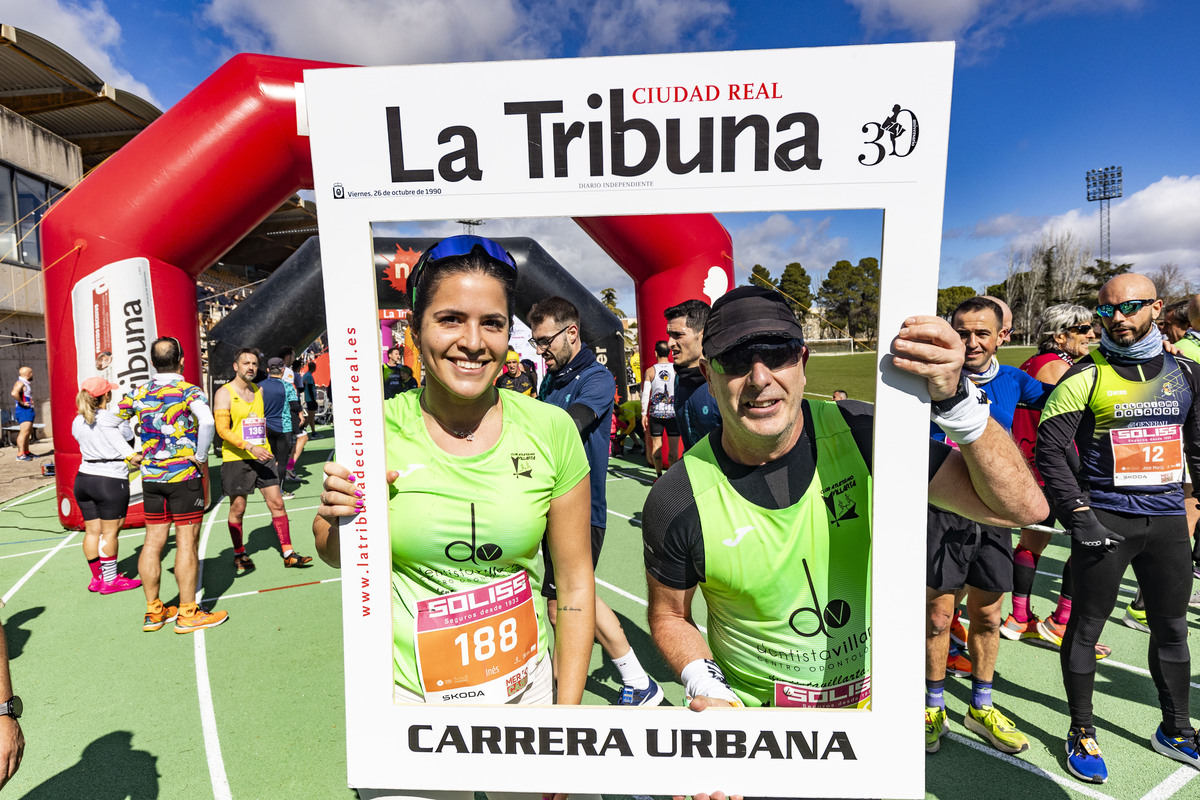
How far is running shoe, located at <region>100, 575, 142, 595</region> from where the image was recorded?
5434 mm

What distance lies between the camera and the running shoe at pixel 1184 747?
9.29ft

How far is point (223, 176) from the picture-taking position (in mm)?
6402

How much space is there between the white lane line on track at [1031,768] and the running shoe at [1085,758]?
5 cm

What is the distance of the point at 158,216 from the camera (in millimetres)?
6504

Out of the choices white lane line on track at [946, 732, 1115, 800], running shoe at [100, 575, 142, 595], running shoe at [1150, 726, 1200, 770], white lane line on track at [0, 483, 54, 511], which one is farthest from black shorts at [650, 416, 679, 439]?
white lane line on track at [0, 483, 54, 511]

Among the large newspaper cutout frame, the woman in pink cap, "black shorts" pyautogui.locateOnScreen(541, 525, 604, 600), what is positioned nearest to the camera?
the large newspaper cutout frame

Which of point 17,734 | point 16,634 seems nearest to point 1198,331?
point 17,734

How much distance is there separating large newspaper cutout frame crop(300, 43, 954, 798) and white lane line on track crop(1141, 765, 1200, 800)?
2480 millimetres

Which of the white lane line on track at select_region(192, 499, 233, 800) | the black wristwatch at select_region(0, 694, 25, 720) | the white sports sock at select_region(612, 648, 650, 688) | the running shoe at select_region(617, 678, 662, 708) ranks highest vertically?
the black wristwatch at select_region(0, 694, 25, 720)

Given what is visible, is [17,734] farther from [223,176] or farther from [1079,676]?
[223,176]

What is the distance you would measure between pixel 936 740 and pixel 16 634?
667 cm

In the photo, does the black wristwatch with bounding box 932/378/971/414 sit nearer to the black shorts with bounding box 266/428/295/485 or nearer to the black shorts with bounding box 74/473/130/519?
the black shorts with bounding box 74/473/130/519

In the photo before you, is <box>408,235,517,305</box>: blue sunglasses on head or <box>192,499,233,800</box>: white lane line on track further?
<box>192,499,233,800</box>: white lane line on track

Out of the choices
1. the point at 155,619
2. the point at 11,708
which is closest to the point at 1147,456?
the point at 11,708
